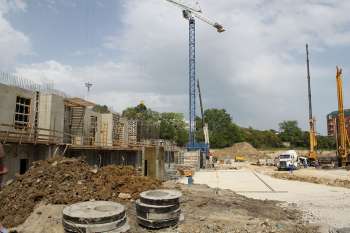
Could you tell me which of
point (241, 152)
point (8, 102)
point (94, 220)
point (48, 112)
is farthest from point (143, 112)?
point (94, 220)

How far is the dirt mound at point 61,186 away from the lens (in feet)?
33.0

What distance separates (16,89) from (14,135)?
3.00 meters

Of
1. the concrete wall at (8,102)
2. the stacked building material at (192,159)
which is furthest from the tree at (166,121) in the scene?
the concrete wall at (8,102)

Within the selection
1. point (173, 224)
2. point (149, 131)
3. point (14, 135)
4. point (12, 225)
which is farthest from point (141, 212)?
point (149, 131)

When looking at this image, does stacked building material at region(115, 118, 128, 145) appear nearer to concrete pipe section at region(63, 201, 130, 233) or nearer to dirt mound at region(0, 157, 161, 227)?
dirt mound at region(0, 157, 161, 227)

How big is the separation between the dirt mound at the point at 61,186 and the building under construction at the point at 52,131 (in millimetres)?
6143

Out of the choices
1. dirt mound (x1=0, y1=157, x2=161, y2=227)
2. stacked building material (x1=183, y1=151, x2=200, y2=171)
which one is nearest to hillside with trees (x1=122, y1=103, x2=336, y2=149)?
stacked building material (x1=183, y1=151, x2=200, y2=171)

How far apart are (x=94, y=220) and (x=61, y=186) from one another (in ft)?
11.4

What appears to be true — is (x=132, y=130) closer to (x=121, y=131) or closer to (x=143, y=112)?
(x=121, y=131)

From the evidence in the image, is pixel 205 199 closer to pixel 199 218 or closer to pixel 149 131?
pixel 199 218

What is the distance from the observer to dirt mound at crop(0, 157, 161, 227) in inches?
396

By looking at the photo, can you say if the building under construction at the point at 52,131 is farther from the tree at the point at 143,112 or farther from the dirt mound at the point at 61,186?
the tree at the point at 143,112

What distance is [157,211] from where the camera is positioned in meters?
8.80

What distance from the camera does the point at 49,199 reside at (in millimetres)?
10133
